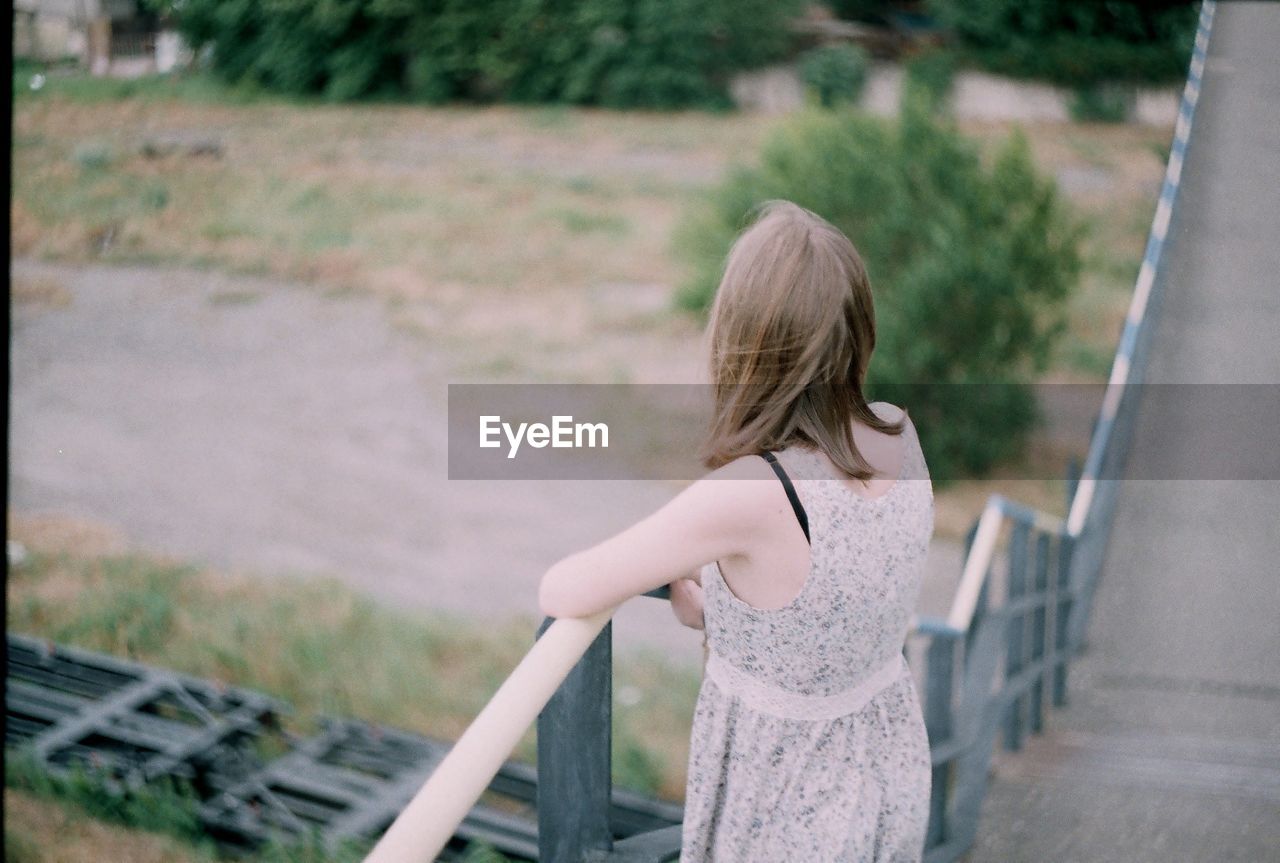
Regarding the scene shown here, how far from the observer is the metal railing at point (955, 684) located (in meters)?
0.91

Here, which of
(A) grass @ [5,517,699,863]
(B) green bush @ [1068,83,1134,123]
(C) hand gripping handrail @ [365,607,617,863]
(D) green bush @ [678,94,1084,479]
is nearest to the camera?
(C) hand gripping handrail @ [365,607,617,863]

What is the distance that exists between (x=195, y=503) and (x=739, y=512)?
773 cm

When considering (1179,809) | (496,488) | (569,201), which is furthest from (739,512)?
(569,201)

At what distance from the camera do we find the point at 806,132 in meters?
7.99

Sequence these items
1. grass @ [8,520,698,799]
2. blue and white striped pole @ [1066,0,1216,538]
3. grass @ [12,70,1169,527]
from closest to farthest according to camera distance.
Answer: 1. blue and white striped pole @ [1066,0,1216,538]
2. grass @ [8,520,698,799]
3. grass @ [12,70,1169,527]

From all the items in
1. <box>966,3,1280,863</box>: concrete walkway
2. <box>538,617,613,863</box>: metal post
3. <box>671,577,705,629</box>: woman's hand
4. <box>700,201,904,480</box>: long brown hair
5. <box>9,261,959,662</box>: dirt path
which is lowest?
<box>9,261,959,662</box>: dirt path

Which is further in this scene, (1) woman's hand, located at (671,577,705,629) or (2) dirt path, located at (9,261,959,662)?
(2) dirt path, located at (9,261,959,662)

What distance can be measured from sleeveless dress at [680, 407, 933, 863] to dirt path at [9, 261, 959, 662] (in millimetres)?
4368

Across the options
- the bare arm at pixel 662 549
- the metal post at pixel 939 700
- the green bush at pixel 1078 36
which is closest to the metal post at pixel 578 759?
the bare arm at pixel 662 549

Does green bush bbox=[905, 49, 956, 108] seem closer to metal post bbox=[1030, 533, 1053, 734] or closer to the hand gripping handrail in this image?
metal post bbox=[1030, 533, 1053, 734]

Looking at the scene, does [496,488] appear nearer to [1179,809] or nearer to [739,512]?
[1179,809]

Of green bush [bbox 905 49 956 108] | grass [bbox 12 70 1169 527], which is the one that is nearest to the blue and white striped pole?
grass [bbox 12 70 1169 527]

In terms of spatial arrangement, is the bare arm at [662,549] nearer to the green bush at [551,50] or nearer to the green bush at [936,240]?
the green bush at [936,240]

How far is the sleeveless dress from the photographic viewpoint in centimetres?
107
